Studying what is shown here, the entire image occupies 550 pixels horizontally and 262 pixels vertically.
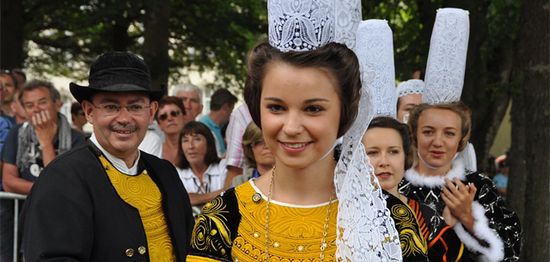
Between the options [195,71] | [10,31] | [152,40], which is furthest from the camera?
[195,71]

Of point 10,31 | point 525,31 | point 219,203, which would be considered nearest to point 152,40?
point 10,31

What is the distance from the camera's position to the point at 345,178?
2.91m

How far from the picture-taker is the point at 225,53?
656 inches

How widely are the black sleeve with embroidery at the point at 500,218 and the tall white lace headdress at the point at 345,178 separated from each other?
6.97 feet

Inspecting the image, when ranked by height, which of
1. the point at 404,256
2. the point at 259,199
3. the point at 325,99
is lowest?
the point at 404,256

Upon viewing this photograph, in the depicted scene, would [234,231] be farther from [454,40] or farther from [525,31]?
[525,31]

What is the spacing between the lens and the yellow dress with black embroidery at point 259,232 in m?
2.87

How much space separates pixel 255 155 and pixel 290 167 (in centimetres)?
346

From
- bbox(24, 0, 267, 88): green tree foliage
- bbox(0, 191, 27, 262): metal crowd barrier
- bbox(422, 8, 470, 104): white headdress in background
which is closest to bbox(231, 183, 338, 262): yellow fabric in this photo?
bbox(422, 8, 470, 104): white headdress in background

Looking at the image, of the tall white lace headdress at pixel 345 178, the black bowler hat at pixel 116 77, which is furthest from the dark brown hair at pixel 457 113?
the tall white lace headdress at pixel 345 178

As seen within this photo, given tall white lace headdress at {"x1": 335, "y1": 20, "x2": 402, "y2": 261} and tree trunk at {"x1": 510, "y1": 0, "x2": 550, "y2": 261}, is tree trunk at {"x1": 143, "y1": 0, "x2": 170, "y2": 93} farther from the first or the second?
tall white lace headdress at {"x1": 335, "y1": 20, "x2": 402, "y2": 261}

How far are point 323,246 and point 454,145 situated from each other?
223 centimetres

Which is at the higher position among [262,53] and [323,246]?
[262,53]

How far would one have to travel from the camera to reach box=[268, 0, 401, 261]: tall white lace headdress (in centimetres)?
284
